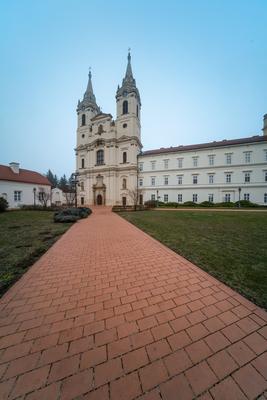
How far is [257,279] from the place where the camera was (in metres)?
3.49

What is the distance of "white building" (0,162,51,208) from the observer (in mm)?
28439

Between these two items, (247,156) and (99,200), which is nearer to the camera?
(247,156)

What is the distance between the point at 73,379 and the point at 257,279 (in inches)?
140

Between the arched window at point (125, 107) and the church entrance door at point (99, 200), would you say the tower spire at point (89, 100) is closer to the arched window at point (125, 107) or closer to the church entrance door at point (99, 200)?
the arched window at point (125, 107)

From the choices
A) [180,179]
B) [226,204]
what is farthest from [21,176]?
[226,204]

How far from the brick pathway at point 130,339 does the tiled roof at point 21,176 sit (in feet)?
103

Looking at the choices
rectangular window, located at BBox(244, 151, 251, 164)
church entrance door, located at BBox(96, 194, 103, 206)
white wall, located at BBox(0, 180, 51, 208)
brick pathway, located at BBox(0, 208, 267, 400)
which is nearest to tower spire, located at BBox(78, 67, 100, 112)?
church entrance door, located at BBox(96, 194, 103, 206)

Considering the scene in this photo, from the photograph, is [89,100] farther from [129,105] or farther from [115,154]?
[115,154]

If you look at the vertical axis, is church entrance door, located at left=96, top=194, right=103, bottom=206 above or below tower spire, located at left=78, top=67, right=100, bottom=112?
below

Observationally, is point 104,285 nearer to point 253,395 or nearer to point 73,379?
point 73,379

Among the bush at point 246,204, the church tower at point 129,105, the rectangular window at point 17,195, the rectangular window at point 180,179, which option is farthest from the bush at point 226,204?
the rectangular window at point 17,195

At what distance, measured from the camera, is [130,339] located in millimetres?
2100

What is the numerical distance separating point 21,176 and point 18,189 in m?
3.11

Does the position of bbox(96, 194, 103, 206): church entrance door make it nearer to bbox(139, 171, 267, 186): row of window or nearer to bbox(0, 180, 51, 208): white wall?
bbox(139, 171, 267, 186): row of window
